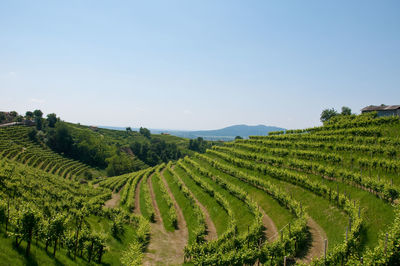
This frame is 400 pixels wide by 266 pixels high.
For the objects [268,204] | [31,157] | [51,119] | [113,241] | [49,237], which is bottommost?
[113,241]

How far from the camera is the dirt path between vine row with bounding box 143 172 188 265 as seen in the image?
3153 centimetres

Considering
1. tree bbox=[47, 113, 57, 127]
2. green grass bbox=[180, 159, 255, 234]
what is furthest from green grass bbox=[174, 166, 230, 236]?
tree bbox=[47, 113, 57, 127]

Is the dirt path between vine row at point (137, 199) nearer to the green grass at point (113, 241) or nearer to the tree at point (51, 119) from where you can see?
the green grass at point (113, 241)

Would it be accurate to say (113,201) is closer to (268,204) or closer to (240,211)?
(240,211)

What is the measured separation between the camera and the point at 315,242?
27000 millimetres

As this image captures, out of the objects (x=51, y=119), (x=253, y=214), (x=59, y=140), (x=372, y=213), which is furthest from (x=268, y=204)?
(x=51, y=119)

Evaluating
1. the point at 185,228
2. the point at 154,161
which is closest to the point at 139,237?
the point at 185,228

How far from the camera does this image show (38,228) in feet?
69.7

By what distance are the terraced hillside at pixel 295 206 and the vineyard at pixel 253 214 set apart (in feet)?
0.51

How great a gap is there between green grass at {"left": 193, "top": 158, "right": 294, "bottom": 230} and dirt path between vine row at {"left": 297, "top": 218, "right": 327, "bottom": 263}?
3126mm

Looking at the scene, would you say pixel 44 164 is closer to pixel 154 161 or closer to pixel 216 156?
pixel 216 156

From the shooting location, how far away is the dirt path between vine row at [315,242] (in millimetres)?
24469

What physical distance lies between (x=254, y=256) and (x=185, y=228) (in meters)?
22.1

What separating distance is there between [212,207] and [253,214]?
10.2 m
